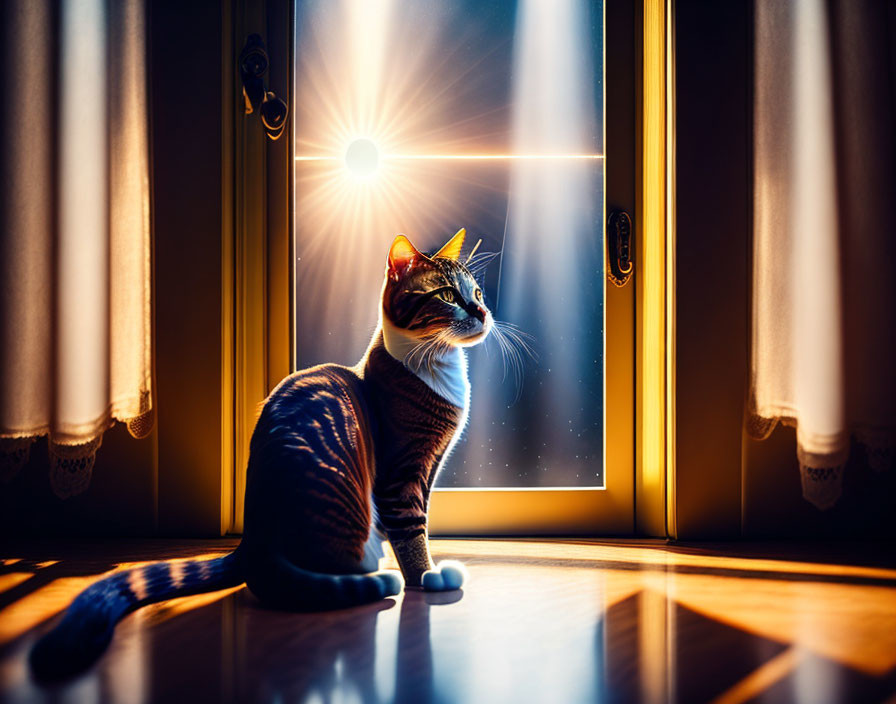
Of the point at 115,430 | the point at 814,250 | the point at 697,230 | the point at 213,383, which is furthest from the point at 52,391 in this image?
the point at 814,250

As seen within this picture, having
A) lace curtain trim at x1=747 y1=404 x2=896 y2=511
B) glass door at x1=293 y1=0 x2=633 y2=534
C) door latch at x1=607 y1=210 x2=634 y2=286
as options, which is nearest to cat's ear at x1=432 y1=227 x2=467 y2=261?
glass door at x1=293 y1=0 x2=633 y2=534

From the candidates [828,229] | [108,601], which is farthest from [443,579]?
[828,229]

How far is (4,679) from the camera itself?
75 cm

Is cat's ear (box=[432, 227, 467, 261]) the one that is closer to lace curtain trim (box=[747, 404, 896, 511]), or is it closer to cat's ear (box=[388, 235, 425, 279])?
cat's ear (box=[388, 235, 425, 279])

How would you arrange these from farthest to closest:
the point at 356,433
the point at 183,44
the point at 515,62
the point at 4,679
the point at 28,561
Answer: the point at 515,62
the point at 183,44
the point at 28,561
the point at 356,433
the point at 4,679

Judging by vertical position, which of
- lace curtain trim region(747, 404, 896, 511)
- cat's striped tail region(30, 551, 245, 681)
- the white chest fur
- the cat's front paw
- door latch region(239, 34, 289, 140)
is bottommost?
the cat's front paw

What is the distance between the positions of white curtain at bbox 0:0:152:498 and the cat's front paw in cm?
70

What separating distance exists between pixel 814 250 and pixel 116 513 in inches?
59.9

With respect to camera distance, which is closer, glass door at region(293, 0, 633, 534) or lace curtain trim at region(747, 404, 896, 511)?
lace curtain trim at region(747, 404, 896, 511)

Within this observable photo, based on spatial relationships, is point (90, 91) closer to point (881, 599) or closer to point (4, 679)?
point (4, 679)

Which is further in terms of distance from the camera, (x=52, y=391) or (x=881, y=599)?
(x=52, y=391)

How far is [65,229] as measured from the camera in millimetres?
1236

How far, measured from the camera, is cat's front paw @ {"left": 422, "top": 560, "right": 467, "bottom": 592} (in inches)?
41.4

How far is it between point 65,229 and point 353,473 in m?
0.76
